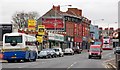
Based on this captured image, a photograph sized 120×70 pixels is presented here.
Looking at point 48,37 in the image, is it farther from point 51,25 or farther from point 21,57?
point 21,57

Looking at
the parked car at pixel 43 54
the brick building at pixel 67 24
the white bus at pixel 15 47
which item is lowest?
the parked car at pixel 43 54

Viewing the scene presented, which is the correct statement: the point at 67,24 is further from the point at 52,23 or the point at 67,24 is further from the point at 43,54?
the point at 43,54

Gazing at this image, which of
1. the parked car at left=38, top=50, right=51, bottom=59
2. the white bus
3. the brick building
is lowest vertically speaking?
the parked car at left=38, top=50, right=51, bottom=59

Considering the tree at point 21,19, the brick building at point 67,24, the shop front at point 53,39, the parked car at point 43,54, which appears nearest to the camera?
the parked car at point 43,54

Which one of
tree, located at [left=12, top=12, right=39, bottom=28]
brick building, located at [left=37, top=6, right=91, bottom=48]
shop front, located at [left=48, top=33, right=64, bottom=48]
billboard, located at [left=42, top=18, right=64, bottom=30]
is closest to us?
shop front, located at [left=48, top=33, right=64, bottom=48]

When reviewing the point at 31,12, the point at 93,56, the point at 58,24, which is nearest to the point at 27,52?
the point at 93,56

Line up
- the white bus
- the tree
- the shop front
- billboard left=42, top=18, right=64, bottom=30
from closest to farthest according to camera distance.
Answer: the white bus, the shop front, billboard left=42, top=18, right=64, bottom=30, the tree

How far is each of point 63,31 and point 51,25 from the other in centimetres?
394

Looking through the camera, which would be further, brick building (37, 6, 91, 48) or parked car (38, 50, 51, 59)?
brick building (37, 6, 91, 48)

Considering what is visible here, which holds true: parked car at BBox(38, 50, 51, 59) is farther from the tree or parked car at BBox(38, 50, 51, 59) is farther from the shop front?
the tree

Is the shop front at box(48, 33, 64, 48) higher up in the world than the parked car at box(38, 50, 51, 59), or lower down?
higher up

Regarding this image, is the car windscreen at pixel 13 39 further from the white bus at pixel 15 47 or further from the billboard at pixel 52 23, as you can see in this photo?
the billboard at pixel 52 23

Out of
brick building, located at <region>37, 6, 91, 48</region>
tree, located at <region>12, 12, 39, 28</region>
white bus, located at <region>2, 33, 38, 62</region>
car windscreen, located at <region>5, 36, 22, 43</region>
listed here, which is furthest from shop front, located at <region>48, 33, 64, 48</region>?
car windscreen, located at <region>5, 36, 22, 43</region>

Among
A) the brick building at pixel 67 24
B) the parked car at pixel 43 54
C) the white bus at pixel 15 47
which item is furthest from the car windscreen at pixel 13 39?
the brick building at pixel 67 24
